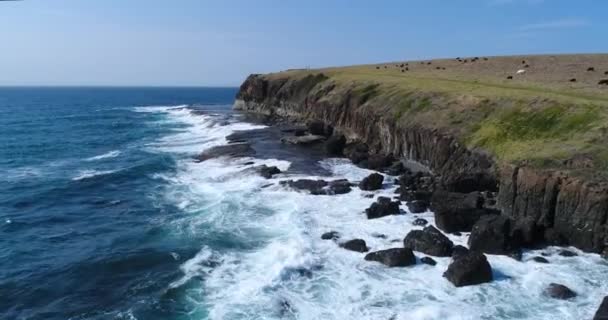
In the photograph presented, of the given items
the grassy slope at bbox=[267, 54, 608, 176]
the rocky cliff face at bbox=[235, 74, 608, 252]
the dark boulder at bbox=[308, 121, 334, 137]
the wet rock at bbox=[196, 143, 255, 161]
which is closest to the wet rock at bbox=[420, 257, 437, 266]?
the rocky cliff face at bbox=[235, 74, 608, 252]

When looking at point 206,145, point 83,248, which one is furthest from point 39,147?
point 83,248

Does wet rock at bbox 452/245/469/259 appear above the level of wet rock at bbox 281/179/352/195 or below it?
below

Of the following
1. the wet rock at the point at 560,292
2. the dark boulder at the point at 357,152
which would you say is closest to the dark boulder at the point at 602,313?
the wet rock at the point at 560,292

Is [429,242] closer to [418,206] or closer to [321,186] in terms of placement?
[418,206]

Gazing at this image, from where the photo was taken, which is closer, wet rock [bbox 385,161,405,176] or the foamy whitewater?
the foamy whitewater

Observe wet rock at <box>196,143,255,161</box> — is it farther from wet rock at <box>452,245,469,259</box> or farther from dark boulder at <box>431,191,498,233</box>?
wet rock at <box>452,245,469,259</box>

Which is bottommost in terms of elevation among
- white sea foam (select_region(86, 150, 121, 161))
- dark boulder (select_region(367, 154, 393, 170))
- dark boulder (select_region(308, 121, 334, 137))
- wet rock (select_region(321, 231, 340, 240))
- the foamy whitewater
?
the foamy whitewater
